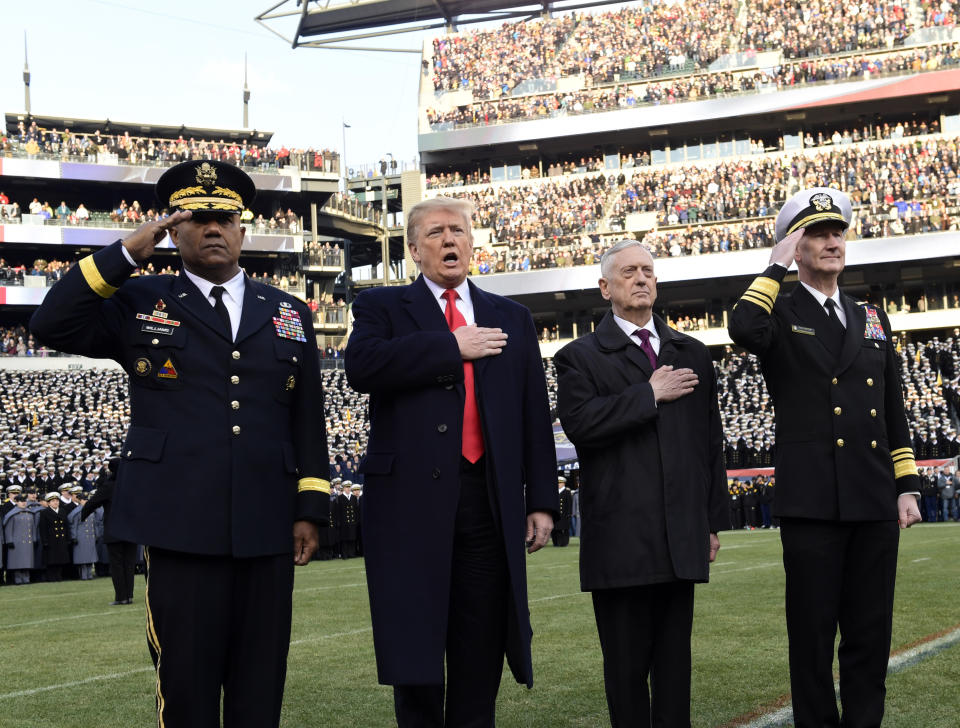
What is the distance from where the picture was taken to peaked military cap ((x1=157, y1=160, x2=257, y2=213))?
13.6 feet

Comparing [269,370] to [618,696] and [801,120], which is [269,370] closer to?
[618,696]

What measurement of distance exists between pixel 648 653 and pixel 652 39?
5382 cm

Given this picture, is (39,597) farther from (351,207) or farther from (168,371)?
(351,207)

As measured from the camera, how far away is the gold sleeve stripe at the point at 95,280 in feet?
12.7

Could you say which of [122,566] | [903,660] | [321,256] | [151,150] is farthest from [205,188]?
[321,256]

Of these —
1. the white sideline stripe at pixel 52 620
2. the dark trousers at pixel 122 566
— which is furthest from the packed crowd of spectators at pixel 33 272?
the white sideline stripe at pixel 52 620

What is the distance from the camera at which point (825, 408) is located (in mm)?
4883

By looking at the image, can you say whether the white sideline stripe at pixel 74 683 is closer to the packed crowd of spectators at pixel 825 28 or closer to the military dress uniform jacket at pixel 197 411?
the military dress uniform jacket at pixel 197 411

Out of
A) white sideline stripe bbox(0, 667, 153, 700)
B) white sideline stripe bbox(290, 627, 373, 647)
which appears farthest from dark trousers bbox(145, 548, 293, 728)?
white sideline stripe bbox(290, 627, 373, 647)

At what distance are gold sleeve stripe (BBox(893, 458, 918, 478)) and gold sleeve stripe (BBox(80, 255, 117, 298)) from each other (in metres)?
3.24

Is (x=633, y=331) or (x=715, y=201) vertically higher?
(x=715, y=201)

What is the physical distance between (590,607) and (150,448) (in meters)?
7.78

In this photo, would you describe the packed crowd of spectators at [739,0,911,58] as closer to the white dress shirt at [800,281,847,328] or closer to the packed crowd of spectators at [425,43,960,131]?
the packed crowd of spectators at [425,43,960,131]

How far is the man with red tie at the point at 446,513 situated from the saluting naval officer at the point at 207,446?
0.26 m
